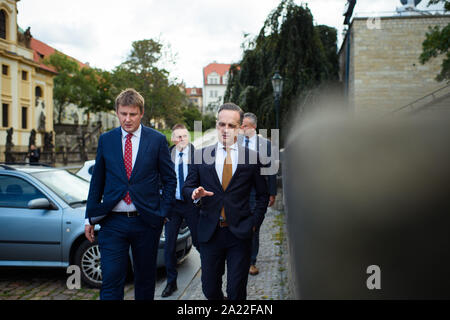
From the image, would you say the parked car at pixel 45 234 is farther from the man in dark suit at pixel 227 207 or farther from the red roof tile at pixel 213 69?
the red roof tile at pixel 213 69

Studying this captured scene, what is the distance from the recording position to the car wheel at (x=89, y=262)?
5148 mm

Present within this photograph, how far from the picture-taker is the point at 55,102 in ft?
202

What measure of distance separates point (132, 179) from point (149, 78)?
4324 centimetres

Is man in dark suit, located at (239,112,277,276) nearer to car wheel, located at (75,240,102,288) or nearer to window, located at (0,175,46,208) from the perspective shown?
car wheel, located at (75,240,102,288)

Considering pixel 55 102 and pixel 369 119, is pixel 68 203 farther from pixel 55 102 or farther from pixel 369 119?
pixel 55 102

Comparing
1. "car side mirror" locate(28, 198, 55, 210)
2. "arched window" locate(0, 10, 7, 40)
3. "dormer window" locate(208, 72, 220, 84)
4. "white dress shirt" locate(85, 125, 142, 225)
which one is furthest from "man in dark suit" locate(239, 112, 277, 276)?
"dormer window" locate(208, 72, 220, 84)

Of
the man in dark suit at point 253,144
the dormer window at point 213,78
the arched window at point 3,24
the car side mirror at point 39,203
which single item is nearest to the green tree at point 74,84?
the arched window at point 3,24

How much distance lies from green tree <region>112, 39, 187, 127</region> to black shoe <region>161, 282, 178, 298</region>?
132ft

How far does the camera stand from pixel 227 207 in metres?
3.22

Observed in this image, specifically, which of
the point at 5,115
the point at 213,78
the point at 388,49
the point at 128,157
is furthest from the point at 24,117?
the point at 213,78

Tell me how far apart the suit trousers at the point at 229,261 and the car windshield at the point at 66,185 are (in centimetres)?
302

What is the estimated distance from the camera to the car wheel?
515 cm

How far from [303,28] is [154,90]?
28746 millimetres
